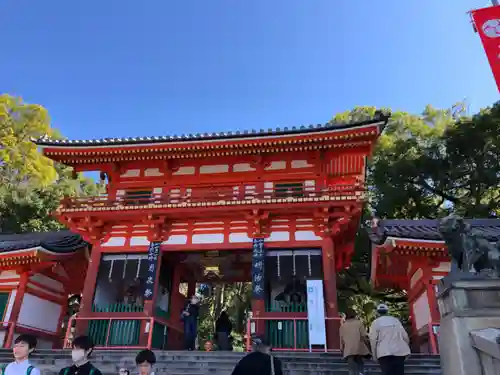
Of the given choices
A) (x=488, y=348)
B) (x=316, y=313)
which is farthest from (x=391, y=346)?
(x=316, y=313)

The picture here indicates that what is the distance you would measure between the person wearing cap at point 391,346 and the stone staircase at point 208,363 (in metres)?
1.99

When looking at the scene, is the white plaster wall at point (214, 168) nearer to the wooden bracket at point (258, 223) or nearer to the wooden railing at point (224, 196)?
the wooden railing at point (224, 196)

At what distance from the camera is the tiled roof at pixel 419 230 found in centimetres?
1161

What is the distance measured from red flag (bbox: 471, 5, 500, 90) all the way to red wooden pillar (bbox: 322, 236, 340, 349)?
644cm

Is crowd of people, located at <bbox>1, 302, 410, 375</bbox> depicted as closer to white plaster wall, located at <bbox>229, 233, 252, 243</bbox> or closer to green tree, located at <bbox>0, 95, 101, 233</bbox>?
white plaster wall, located at <bbox>229, 233, 252, 243</bbox>

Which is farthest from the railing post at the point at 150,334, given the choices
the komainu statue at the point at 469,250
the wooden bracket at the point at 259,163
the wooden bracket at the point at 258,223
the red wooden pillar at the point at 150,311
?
the komainu statue at the point at 469,250

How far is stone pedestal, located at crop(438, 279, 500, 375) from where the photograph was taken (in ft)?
15.2

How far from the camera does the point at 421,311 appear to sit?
13297mm

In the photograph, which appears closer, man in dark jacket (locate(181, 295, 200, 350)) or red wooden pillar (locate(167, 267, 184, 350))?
man in dark jacket (locate(181, 295, 200, 350))

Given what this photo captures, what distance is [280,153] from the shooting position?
47.9ft

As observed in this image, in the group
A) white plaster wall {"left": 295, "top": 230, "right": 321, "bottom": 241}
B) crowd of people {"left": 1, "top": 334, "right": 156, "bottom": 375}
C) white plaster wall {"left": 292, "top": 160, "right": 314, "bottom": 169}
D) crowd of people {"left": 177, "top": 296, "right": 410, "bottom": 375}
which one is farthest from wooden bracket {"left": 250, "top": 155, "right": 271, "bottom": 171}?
crowd of people {"left": 1, "top": 334, "right": 156, "bottom": 375}

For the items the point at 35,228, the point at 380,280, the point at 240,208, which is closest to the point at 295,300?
the point at 240,208

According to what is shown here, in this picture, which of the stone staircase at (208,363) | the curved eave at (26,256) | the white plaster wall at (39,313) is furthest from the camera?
the white plaster wall at (39,313)

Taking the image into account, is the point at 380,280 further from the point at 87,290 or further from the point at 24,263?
the point at 24,263
